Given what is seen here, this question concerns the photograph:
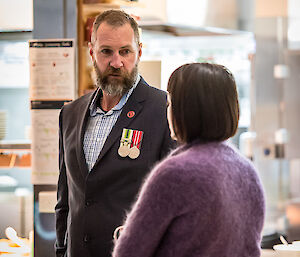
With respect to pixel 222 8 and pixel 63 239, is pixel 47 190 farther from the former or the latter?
pixel 222 8

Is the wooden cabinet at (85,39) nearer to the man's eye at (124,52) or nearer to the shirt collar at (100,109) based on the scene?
the shirt collar at (100,109)

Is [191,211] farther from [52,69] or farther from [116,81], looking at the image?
[52,69]

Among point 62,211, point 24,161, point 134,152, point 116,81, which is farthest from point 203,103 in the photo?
point 24,161

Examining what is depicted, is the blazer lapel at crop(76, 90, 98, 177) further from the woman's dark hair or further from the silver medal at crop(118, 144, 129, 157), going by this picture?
the woman's dark hair

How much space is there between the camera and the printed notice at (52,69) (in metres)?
3.04

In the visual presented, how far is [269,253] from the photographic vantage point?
2.78 m

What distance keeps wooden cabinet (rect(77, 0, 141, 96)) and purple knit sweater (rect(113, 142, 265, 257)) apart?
1789 millimetres

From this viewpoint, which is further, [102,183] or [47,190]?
[47,190]

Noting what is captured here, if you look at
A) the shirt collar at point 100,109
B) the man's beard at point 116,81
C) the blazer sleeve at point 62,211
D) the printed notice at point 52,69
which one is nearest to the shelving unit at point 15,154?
the printed notice at point 52,69

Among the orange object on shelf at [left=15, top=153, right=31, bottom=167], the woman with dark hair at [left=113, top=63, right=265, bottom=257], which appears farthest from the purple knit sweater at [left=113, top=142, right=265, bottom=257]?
the orange object on shelf at [left=15, top=153, right=31, bottom=167]

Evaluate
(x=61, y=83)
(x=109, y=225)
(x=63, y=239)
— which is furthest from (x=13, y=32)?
(x=109, y=225)

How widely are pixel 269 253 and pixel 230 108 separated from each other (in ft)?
5.26

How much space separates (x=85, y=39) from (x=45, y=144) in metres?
0.65

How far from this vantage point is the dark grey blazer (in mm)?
2006
